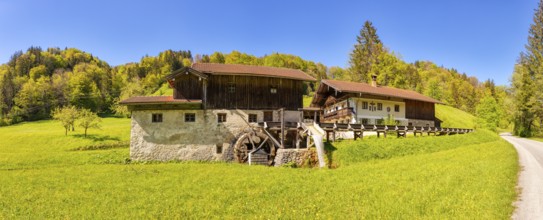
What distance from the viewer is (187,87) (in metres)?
29.6

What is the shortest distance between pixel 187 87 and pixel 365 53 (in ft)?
166

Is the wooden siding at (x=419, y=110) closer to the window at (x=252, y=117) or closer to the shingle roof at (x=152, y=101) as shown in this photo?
the window at (x=252, y=117)

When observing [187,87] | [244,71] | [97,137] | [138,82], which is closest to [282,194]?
[244,71]

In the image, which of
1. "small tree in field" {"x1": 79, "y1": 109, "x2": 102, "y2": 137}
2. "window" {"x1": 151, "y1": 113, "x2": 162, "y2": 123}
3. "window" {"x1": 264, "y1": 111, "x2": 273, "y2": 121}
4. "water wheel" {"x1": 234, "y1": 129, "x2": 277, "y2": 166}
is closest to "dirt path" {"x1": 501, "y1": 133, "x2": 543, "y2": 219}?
"water wheel" {"x1": 234, "y1": 129, "x2": 277, "y2": 166}

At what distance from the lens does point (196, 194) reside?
12.8 m

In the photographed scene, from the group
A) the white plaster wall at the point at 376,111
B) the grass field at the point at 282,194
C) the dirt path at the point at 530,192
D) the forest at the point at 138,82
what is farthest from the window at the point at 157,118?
the forest at the point at 138,82

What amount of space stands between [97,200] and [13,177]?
1150cm

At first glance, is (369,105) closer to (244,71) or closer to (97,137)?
(244,71)

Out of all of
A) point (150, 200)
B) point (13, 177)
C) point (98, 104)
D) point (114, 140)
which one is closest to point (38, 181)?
point (13, 177)

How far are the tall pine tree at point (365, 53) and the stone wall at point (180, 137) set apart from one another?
4665 centimetres

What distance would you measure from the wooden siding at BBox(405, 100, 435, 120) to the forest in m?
16.3

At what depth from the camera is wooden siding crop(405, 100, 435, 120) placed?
43188 millimetres

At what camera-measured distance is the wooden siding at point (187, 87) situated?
29.4 metres

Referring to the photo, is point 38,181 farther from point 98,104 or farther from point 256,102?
point 98,104
